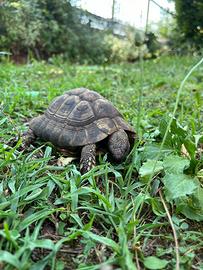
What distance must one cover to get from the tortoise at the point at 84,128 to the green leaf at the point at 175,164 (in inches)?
19.1

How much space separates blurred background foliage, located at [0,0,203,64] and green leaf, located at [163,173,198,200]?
15.8 feet

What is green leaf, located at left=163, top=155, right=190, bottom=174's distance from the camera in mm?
2146

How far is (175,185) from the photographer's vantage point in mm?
2033

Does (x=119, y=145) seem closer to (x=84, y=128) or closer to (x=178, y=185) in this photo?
(x=84, y=128)

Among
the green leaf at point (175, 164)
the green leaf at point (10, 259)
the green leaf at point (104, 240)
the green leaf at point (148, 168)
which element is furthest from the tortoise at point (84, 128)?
the green leaf at point (10, 259)

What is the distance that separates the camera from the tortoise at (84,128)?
264 centimetres

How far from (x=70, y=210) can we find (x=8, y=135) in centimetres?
118

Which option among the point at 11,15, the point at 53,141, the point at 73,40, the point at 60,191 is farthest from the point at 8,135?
the point at 73,40

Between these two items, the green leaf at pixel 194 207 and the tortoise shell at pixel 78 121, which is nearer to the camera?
the green leaf at pixel 194 207

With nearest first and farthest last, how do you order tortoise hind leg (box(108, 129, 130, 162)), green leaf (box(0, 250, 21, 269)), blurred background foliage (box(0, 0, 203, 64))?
green leaf (box(0, 250, 21, 269)) → tortoise hind leg (box(108, 129, 130, 162)) → blurred background foliage (box(0, 0, 203, 64))

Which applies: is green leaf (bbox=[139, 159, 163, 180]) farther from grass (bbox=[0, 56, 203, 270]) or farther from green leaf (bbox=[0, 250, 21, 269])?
green leaf (bbox=[0, 250, 21, 269])

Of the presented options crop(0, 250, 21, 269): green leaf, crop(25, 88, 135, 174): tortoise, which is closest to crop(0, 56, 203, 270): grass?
crop(0, 250, 21, 269): green leaf

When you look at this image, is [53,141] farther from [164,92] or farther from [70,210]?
[164,92]

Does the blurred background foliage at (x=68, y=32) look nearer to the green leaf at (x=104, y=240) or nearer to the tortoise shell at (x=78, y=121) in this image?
the tortoise shell at (x=78, y=121)
